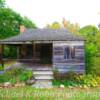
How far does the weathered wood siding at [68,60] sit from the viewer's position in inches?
952

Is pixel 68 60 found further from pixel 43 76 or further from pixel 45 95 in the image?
pixel 45 95

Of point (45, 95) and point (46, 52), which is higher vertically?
point (46, 52)

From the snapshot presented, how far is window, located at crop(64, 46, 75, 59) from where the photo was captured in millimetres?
24375

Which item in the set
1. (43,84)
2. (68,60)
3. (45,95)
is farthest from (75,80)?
(45,95)

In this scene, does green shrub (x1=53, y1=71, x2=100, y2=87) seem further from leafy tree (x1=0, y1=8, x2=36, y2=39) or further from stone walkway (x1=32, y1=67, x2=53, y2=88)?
leafy tree (x1=0, y1=8, x2=36, y2=39)

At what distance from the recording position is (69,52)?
24.5 meters

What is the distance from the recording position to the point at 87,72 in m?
24.7

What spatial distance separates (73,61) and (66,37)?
6.86 ft

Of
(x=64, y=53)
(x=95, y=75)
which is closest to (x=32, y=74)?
(x=64, y=53)

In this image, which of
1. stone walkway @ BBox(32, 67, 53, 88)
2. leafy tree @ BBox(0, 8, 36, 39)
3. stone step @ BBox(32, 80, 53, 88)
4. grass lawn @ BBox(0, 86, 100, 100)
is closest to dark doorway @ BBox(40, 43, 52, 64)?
stone walkway @ BBox(32, 67, 53, 88)

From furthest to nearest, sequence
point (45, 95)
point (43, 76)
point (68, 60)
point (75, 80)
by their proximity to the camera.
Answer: point (68, 60), point (43, 76), point (75, 80), point (45, 95)

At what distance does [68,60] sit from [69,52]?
25.8 inches

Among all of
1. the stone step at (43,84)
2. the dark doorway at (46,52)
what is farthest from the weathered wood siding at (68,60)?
the dark doorway at (46,52)

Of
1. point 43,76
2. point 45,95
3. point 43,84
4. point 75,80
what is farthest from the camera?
point 43,76
